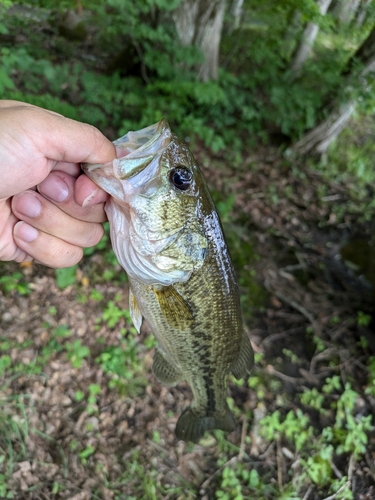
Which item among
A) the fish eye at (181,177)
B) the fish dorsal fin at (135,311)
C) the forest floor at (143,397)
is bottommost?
the forest floor at (143,397)

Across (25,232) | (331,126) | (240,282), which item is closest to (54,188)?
(25,232)

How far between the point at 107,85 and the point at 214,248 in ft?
11.9

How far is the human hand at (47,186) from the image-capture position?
1514 mm

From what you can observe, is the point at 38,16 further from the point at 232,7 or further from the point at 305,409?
the point at 305,409

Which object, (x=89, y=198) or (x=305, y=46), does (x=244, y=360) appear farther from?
(x=305, y=46)

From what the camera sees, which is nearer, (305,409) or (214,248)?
(214,248)

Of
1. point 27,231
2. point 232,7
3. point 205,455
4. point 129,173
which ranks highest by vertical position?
point 232,7

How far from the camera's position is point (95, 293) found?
3.57 metres

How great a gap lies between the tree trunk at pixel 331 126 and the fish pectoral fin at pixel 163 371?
4951 millimetres

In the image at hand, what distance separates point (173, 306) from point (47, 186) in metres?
0.91

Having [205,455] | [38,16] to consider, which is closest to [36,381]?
[205,455]

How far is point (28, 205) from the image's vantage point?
1.85 meters

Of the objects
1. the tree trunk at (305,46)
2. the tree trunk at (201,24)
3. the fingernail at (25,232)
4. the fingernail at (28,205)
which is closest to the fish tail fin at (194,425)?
the fingernail at (25,232)

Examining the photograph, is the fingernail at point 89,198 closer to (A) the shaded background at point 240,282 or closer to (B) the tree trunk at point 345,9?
(A) the shaded background at point 240,282
